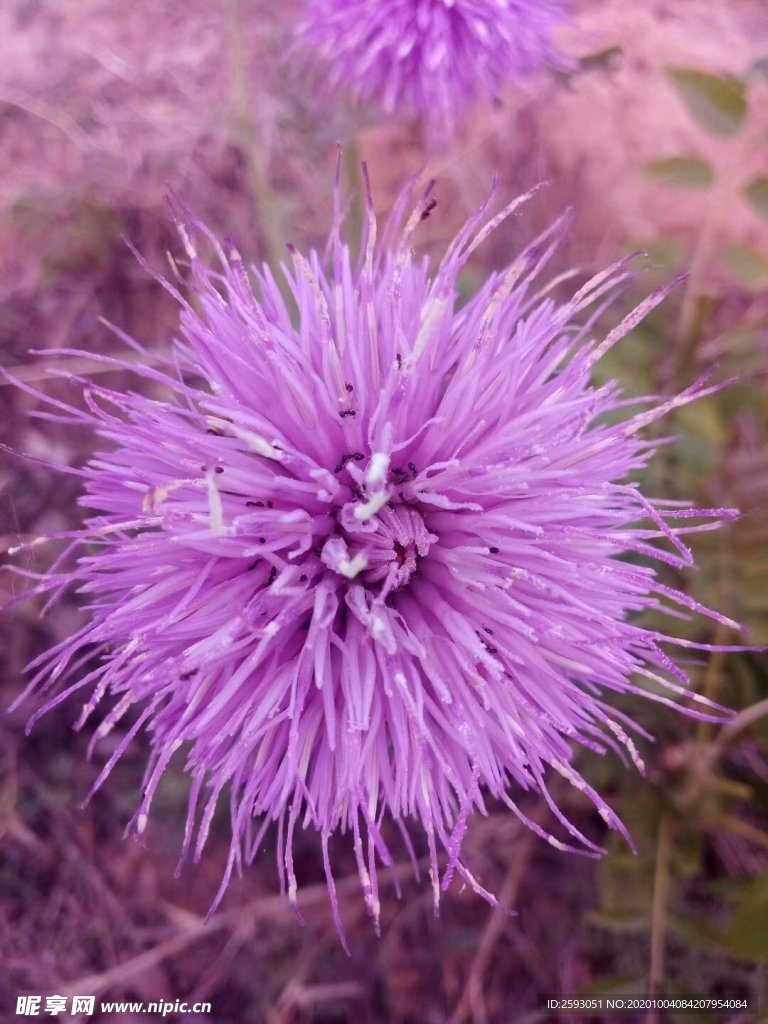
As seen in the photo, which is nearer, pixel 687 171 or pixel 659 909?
pixel 659 909

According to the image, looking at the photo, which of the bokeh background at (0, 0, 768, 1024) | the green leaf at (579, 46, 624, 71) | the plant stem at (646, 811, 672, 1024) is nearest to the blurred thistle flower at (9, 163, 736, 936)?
the bokeh background at (0, 0, 768, 1024)

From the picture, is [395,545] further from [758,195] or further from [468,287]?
[758,195]

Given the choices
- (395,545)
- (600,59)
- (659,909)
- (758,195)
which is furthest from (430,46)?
(659,909)

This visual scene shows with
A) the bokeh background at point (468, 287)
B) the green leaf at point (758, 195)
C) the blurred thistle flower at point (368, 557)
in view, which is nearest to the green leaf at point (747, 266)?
the bokeh background at point (468, 287)

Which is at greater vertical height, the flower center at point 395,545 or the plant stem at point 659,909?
the flower center at point 395,545

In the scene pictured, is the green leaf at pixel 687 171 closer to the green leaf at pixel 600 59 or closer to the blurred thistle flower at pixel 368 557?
the green leaf at pixel 600 59

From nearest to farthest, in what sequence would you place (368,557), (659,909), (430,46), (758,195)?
1. (368,557)
2. (430,46)
3. (659,909)
4. (758,195)

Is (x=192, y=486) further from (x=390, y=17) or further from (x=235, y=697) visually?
(x=390, y=17)
